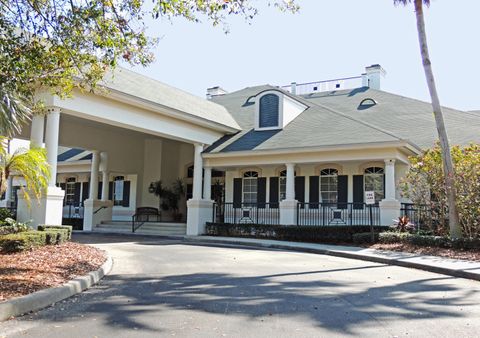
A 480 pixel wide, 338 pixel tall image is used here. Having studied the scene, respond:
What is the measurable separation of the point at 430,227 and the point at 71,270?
12.7 metres

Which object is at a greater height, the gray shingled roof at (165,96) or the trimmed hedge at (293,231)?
the gray shingled roof at (165,96)

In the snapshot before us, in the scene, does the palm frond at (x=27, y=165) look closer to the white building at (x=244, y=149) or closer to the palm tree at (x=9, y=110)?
the palm tree at (x=9, y=110)

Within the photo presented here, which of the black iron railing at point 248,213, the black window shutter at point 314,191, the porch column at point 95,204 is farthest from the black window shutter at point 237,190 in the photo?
the porch column at point 95,204

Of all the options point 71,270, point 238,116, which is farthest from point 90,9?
point 238,116

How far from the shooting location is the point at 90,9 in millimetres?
8711

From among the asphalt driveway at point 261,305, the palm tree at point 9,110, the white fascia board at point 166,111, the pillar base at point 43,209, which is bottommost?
the asphalt driveway at point 261,305

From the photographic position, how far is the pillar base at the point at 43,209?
13.6 metres

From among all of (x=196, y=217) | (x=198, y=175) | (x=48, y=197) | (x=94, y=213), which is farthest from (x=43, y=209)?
(x=94, y=213)

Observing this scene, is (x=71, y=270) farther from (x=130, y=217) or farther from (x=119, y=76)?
(x=130, y=217)

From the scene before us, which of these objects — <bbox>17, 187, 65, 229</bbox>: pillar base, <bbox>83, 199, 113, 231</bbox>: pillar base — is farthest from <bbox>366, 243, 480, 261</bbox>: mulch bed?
<bbox>83, 199, 113, 231</bbox>: pillar base

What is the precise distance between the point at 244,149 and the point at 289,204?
10.4ft

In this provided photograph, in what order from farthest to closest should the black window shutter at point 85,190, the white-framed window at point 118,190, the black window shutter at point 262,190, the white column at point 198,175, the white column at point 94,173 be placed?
1. the black window shutter at point 85,190
2. the white-framed window at point 118,190
3. the white column at point 94,173
4. the black window shutter at point 262,190
5. the white column at point 198,175

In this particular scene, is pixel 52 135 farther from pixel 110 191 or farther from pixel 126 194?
pixel 110 191

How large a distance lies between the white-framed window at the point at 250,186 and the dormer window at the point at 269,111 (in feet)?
7.98
